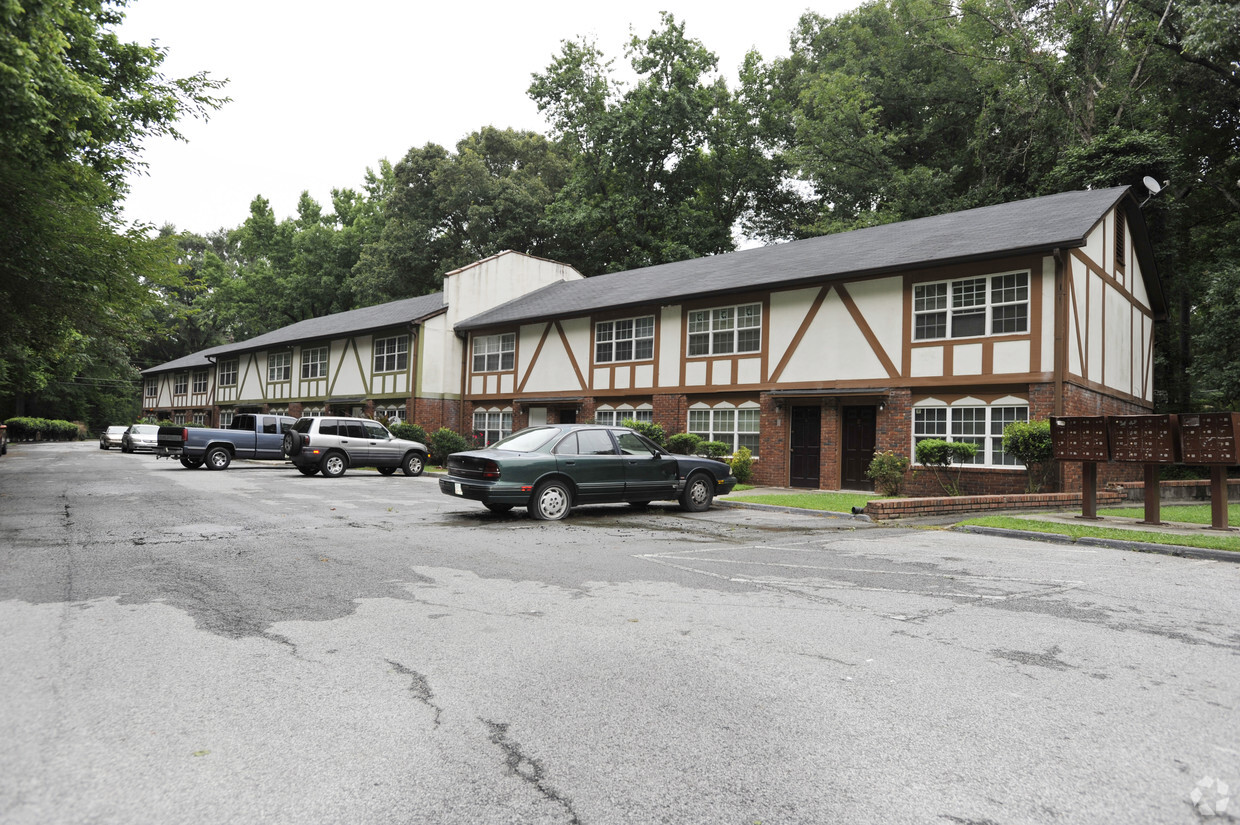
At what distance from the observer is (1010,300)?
17.5 m

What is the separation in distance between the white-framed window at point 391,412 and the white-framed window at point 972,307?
21919 millimetres

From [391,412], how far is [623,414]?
12.9m

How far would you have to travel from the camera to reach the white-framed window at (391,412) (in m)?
33.0

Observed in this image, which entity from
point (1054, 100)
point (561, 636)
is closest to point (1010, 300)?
point (561, 636)

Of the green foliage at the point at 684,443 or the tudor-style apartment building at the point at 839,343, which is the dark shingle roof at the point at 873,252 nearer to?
the tudor-style apartment building at the point at 839,343

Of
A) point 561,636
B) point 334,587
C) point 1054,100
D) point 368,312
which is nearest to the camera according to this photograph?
point 561,636

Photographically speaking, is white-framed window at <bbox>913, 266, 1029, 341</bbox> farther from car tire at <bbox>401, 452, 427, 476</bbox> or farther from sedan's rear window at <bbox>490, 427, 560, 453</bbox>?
car tire at <bbox>401, 452, 427, 476</bbox>

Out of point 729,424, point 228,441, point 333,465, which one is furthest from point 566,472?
point 228,441

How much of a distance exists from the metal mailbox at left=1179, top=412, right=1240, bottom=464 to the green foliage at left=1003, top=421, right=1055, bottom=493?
431cm

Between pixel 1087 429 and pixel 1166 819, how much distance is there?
1064cm

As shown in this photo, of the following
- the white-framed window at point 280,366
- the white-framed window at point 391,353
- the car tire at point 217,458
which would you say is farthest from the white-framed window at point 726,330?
the white-framed window at point 280,366

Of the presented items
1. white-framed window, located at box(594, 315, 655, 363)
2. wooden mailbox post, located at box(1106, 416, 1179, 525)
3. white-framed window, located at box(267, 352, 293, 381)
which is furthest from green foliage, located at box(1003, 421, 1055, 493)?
white-framed window, located at box(267, 352, 293, 381)

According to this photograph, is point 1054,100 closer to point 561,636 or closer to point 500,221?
point 500,221

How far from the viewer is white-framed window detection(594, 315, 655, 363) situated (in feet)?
82.2
